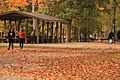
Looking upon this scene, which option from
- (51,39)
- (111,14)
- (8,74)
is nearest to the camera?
(8,74)

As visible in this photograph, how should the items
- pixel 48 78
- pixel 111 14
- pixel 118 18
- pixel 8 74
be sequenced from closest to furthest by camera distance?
pixel 48 78 → pixel 8 74 → pixel 118 18 → pixel 111 14

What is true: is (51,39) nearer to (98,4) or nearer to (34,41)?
(34,41)

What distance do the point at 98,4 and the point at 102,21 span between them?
3172 millimetres

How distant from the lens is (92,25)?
76.2 meters

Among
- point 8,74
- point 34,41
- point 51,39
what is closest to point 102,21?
point 51,39

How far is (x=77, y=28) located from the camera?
81188 millimetres

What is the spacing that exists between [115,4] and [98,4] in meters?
4.65

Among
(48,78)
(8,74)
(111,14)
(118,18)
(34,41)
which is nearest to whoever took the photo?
(48,78)

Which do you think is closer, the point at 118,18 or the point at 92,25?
the point at 118,18

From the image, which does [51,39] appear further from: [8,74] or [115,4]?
[8,74]

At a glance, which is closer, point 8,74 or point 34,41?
point 8,74

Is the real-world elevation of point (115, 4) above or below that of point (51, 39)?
above

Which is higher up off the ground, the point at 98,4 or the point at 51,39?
the point at 98,4

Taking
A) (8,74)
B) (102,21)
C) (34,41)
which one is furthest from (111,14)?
(8,74)
